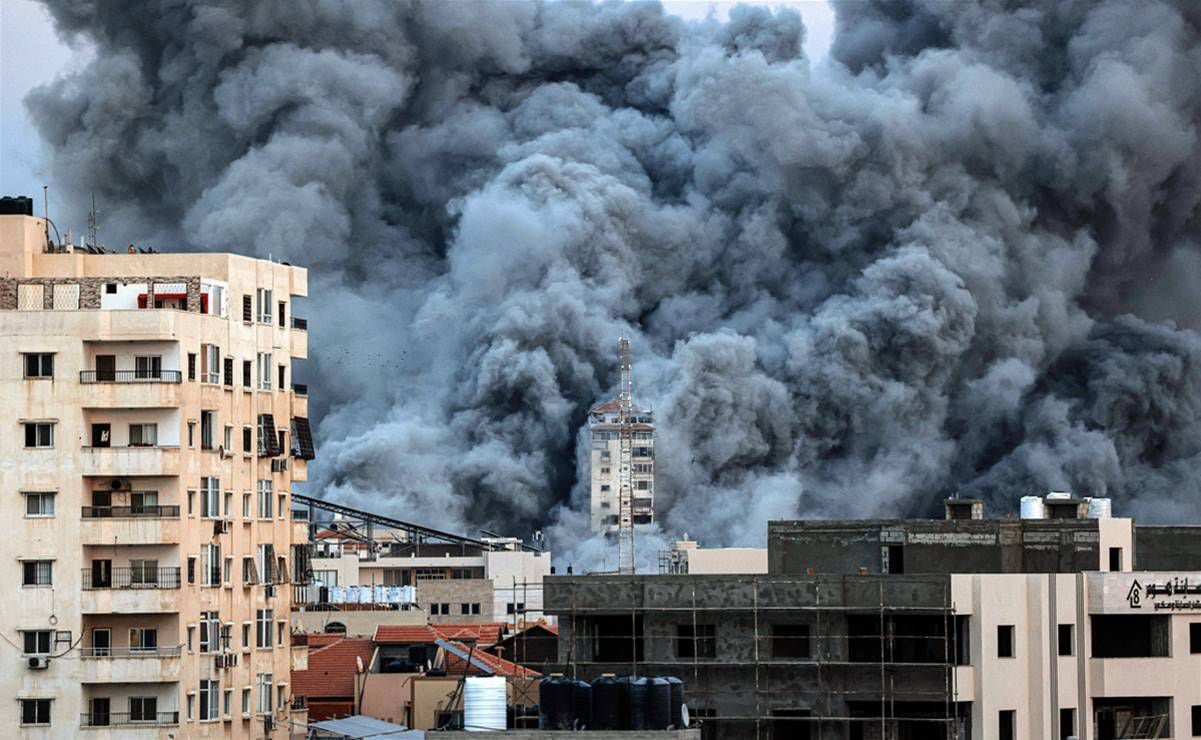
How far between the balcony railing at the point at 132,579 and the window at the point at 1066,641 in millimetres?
9978

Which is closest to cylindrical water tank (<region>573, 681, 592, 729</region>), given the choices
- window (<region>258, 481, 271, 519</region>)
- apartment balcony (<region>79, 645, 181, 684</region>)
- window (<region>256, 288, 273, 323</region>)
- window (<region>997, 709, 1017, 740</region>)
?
window (<region>997, 709, 1017, 740</region>)

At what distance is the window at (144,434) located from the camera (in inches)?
1438

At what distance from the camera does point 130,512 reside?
119 feet

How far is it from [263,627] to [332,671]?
773 centimetres

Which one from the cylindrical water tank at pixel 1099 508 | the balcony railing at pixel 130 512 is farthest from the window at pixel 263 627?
the cylindrical water tank at pixel 1099 508

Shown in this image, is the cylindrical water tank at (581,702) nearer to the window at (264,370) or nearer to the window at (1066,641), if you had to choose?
the window at (1066,641)

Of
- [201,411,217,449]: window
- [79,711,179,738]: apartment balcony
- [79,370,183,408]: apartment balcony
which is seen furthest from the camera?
[201,411,217,449]: window

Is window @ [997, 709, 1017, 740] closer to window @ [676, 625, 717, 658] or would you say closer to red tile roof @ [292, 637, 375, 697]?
window @ [676, 625, 717, 658]

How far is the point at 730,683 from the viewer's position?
34906 mm

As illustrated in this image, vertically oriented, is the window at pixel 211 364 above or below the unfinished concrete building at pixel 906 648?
above

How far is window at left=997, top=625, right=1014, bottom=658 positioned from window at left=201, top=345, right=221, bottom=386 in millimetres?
9679

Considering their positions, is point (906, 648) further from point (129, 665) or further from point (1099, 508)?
point (1099, 508)

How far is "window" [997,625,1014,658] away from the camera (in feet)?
116

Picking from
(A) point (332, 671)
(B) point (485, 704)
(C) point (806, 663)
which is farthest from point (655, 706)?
(A) point (332, 671)
